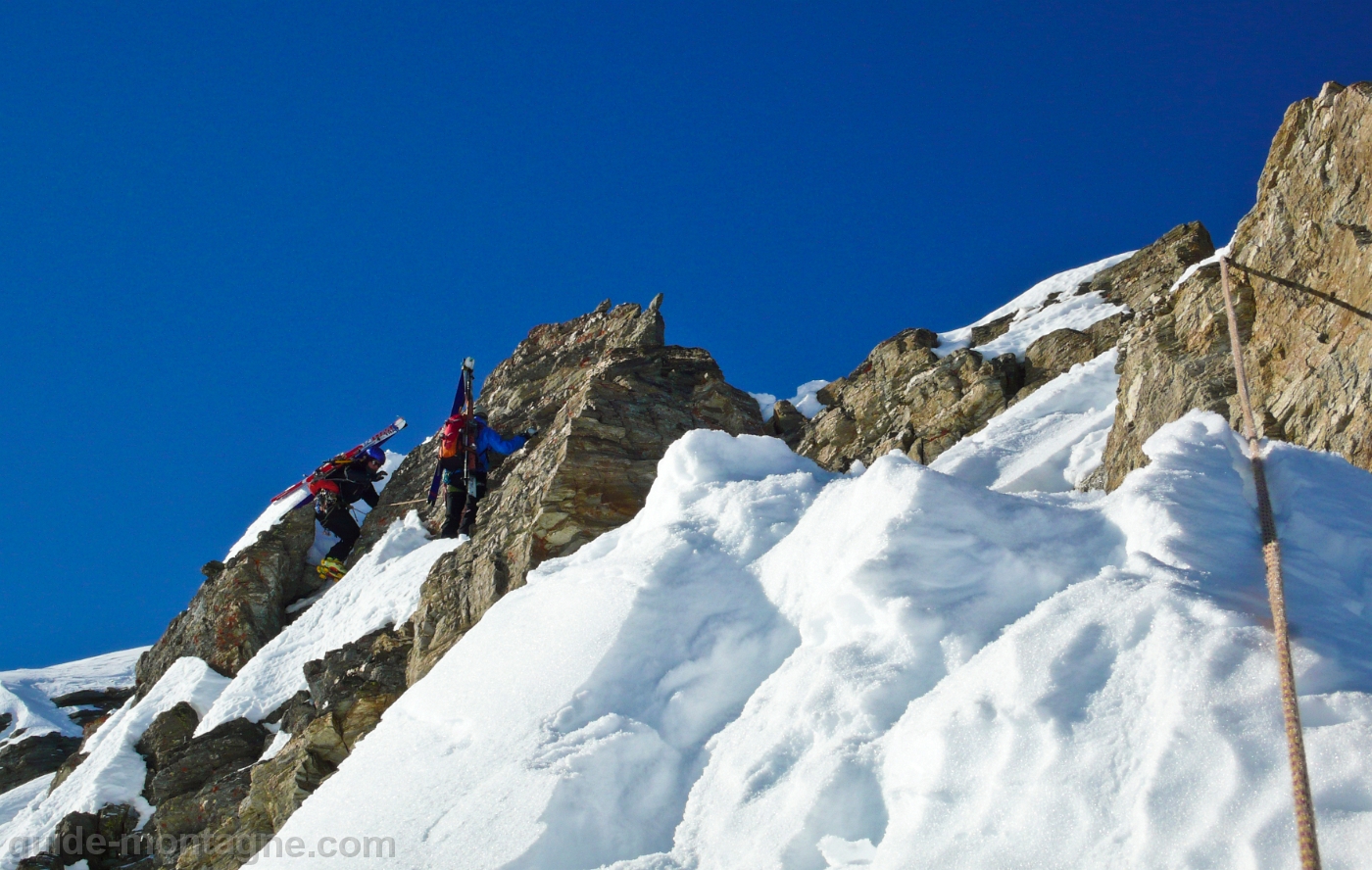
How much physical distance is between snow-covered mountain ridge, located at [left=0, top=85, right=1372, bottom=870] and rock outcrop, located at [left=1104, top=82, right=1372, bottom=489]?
40mm

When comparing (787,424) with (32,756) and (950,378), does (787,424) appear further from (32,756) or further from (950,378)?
(32,756)

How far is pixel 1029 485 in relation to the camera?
34.5 feet

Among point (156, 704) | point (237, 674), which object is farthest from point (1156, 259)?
point (156, 704)

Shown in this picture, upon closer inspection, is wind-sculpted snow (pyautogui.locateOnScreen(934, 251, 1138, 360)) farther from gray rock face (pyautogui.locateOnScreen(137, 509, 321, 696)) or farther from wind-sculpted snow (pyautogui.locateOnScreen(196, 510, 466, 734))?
gray rock face (pyautogui.locateOnScreen(137, 509, 321, 696))

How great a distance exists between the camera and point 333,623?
1536 cm

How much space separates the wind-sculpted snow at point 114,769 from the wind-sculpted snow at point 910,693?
34.0 feet

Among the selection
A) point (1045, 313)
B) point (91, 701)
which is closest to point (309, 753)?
point (1045, 313)

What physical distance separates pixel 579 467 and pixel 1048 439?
5.80 m

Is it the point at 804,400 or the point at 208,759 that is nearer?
the point at 208,759

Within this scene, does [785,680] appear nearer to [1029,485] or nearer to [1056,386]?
[1029,485]

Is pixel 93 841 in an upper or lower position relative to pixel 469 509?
lower

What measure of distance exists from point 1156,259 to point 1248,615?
15.4 meters

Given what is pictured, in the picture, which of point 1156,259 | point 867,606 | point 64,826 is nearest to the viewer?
point 867,606

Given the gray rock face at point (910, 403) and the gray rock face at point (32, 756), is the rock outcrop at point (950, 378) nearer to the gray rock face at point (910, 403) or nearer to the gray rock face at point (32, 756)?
the gray rock face at point (910, 403)
